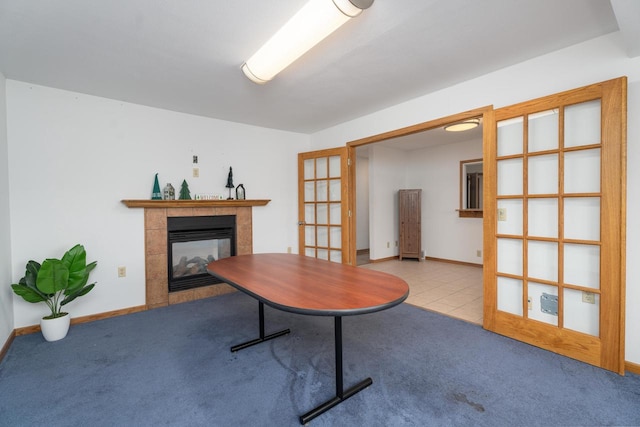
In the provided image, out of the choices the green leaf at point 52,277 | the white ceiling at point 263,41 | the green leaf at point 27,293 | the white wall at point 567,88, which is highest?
the white ceiling at point 263,41

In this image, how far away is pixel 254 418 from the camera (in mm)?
1541

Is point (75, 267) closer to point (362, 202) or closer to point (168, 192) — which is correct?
point (168, 192)

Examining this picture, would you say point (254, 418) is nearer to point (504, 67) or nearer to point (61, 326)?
point (61, 326)

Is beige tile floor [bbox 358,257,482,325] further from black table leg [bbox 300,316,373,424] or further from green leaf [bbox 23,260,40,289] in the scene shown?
green leaf [bbox 23,260,40,289]

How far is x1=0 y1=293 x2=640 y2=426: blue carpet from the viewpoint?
1557 mm

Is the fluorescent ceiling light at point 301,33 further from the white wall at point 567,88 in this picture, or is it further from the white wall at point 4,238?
the white wall at point 4,238

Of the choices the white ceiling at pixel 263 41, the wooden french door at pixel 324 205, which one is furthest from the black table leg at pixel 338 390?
the wooden french door at pixel 324 205

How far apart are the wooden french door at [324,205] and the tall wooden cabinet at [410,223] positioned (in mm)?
2411

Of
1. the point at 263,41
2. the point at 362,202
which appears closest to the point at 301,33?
the point at 263,41

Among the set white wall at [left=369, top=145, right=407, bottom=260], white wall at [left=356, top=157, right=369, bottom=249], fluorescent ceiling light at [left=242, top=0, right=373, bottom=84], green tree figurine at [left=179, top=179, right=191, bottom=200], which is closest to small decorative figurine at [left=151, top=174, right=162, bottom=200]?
green tree figurine at [left=179, top=179, right=191, bottom=200]

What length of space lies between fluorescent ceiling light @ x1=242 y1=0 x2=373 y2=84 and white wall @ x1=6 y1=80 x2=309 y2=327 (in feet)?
5.90

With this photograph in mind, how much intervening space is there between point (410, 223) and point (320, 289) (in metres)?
4.82

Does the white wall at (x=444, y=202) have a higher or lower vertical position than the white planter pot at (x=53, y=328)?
higher

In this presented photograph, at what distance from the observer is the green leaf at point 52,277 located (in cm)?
235
